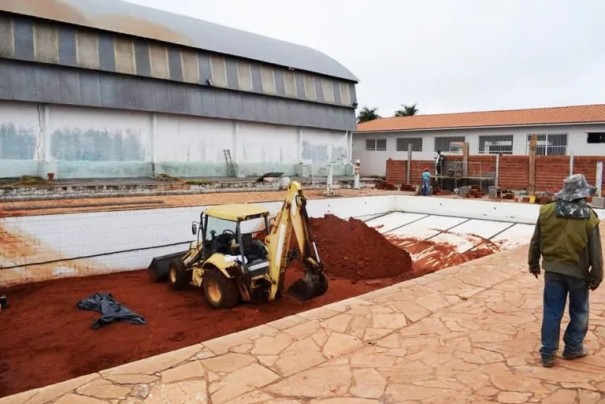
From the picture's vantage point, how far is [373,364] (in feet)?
14.5

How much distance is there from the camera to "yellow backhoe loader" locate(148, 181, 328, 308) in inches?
303

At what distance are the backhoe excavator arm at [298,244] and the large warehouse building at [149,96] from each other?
9977 millimetres

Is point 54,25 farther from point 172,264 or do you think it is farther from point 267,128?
point 172,264

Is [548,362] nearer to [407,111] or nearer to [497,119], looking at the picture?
[497,119]

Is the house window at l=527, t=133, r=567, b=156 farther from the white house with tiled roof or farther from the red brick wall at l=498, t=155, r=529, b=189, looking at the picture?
the red brick wall at l=498, t=155, r=529, b=189

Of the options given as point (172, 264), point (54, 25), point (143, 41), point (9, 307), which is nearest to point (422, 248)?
point (172, 264)

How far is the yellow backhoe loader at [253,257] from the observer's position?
7684mm

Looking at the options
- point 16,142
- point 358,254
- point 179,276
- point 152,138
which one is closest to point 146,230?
point 179,276

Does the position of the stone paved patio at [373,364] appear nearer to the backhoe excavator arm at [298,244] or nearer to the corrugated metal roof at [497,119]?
the backhoe excavator arm at [298,244]

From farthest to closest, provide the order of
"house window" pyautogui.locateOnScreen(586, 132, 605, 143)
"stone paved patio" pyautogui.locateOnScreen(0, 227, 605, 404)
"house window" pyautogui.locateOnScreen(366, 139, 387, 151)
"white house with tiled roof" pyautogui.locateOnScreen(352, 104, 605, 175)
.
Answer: "house window" pyautogui.locateOnScreen(366, 139, 387, 151) → "white house with tiled roof" pyautogui.locateOnScreen(352, 104, 605, 175) → "house window" pyautogui.locateOnScreen(586, 132, 605, 143) → "stone paved patio" pyautogui.locateOnScreen(0, 227, 605, 404)

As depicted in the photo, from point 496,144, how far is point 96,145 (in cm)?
2124

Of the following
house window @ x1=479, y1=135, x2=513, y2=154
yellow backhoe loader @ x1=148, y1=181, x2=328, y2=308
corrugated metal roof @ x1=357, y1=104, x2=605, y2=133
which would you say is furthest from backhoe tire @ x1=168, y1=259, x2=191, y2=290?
house window @ x1=479, y1=135, x2=513, y2=154

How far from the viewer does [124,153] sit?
59.8ft

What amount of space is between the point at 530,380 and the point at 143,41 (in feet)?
61.6
